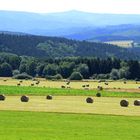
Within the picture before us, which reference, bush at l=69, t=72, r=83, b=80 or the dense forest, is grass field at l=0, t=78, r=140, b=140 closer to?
bush at l=69, t=72, r=83, b=80

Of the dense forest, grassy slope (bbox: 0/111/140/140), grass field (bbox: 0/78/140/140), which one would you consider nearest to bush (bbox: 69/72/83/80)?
the dense forest

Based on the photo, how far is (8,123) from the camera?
44.5m

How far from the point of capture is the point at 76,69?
184375 mm

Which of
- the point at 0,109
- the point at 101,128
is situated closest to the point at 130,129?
the point at 101,128

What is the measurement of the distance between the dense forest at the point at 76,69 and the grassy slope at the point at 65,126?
124 metres

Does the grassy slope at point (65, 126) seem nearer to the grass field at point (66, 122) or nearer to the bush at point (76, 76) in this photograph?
the grass field at point (66, 122)

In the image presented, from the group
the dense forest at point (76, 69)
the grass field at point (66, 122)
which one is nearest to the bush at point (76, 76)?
the dense forest at point (76, 69)

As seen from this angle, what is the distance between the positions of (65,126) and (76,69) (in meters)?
141

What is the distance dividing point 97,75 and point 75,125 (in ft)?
467

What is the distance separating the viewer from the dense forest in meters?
180

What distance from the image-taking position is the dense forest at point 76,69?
180 metres

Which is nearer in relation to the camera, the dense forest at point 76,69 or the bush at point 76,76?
the bush at point 76,76

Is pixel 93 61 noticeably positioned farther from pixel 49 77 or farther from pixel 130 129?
pixel 130 129

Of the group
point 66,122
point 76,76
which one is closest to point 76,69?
point 76,76
